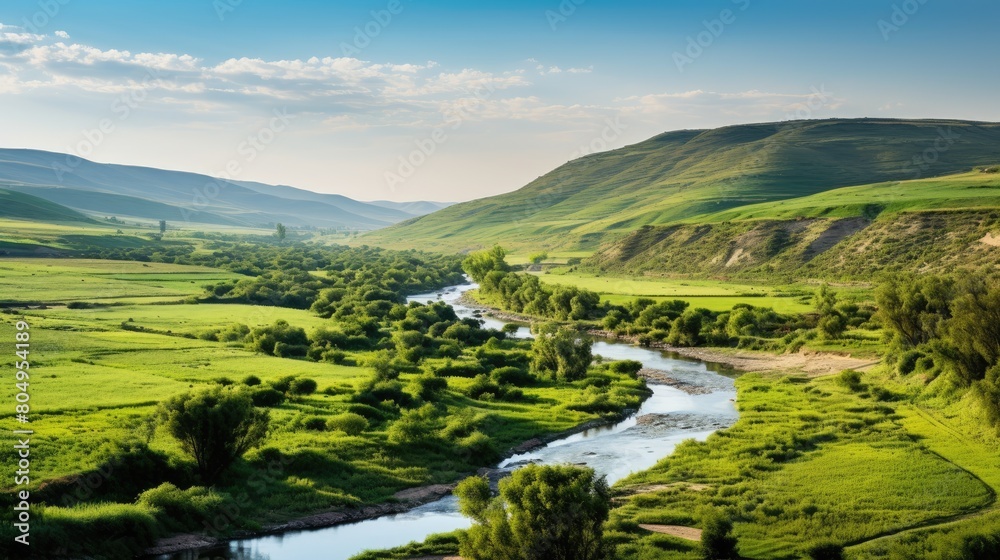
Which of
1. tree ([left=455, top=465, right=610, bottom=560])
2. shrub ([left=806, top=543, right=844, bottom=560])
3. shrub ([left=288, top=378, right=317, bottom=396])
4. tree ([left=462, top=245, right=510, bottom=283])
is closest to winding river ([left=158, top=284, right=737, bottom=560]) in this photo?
tree ([left=455, top=465, right=610, bottom=560])

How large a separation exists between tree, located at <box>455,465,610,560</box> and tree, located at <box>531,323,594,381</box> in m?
45.9

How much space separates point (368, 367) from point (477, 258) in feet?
345

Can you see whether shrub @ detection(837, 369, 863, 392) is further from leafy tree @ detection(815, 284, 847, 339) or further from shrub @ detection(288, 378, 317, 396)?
shrub @ detection(288, 378, 317, 396)

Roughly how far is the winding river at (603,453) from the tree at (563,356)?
683 cm

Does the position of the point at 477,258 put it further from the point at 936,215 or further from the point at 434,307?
the point at 936,215

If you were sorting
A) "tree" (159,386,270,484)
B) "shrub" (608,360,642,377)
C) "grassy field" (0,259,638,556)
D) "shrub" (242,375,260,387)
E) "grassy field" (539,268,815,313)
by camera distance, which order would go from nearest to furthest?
"tree" (159,386,270,484), "grassy field" (0,259,638,556), "shrub" (242,375,260,387), "shrub" (608,360,642,377), "grassy field" (539,268,815,313)

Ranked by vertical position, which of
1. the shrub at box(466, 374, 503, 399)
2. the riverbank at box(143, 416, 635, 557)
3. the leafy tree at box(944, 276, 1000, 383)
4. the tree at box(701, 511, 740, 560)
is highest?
the leafy tree at box(944, 276, 1000, 383)

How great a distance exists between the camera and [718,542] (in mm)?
34969

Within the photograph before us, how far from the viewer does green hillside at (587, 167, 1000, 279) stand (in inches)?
5300

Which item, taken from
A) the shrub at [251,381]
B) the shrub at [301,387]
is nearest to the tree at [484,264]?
the shrub at [301,387]

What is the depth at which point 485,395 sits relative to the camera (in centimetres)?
6894

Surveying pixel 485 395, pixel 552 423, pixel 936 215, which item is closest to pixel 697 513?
pixel 552 423

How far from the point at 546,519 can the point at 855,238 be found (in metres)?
141

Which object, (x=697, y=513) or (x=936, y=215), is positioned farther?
(x=936, y=215)
